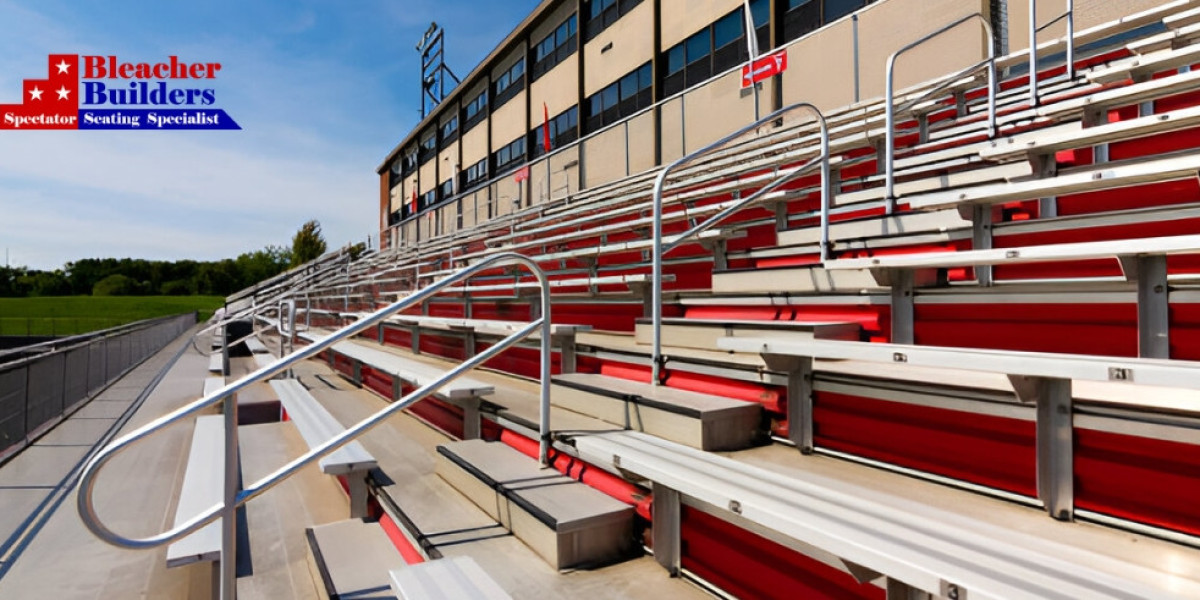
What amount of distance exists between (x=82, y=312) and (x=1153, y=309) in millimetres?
63000

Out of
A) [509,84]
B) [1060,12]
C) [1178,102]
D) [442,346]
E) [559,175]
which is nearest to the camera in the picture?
[1178,102]

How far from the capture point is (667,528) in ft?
6.79

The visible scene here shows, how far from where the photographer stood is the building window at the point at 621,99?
15452 millimetres

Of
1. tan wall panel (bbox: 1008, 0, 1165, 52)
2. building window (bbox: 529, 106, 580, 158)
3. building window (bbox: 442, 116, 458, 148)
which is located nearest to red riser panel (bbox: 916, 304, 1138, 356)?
tan wall panel (bbox: 1008, 0, 1165, 52)

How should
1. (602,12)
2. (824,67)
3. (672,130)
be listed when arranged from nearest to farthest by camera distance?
(824,67) → (672,130) → (602,12)

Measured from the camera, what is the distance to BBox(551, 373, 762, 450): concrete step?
226cm

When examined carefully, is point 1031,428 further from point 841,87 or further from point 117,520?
point 841,87

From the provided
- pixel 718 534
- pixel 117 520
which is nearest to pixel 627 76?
pixel 117 520

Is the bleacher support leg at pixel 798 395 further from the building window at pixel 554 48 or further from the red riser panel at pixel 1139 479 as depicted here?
the building window at pixel 554 48

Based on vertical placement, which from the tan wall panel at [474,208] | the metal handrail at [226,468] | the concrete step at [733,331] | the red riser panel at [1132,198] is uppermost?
the tan wall panel at [474,208]

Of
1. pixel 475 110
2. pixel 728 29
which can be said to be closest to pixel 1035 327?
pixel 728 29

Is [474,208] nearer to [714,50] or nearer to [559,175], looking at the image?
[559,175]

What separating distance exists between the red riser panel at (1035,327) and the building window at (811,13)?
29.9 feet

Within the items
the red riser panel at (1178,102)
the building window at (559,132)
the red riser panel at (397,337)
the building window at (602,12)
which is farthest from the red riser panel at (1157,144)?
the building window at (559,132)
